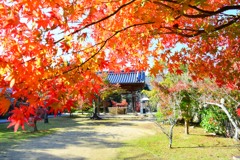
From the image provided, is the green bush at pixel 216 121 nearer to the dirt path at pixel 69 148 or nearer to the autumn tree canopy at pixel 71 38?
the dirt path at pixel 69 148

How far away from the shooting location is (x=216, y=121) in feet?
32.8

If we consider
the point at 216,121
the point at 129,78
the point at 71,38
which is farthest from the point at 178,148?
the point at 129,78

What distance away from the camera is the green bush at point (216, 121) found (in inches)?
390

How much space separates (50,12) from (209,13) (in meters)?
2.17

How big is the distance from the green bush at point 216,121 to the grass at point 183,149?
0.64 meters

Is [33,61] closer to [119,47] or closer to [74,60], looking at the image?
[74,60]

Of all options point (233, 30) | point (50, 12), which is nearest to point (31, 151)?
point (50, 12)

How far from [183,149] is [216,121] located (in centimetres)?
307

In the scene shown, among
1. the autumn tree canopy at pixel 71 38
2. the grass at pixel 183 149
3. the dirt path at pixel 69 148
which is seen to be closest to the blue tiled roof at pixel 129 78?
the dirt path at pixel 69 148

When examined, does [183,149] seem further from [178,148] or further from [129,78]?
[129,78]

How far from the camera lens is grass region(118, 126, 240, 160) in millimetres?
6784

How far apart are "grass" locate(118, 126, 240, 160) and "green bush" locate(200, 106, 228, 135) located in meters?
0.64

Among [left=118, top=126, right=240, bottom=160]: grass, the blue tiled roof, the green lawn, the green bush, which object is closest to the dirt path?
the green lawn

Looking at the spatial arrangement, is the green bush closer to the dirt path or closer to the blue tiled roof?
the dirt path
